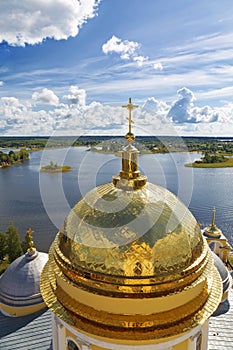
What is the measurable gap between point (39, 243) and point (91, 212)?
14.8 m

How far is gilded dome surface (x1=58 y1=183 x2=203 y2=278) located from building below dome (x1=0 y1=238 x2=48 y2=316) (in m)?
4.99

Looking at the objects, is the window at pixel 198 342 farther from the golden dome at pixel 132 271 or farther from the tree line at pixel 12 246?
the tree line at pixel 12 246

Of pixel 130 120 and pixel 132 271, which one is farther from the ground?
pixel 130 120

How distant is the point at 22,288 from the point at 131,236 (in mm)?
6210

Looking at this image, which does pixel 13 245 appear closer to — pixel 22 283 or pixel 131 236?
pixel 22 283

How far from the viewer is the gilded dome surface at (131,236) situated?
142 inches

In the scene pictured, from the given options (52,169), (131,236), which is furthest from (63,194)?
(131,236)

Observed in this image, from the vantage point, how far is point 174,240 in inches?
149

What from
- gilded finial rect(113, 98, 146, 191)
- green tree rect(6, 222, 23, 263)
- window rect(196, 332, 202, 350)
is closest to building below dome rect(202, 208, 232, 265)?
window rect(196, 332, 202, 350)

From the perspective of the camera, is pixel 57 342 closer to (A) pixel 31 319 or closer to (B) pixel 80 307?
(B) pixel 80 307

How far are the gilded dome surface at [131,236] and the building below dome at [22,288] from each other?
4.99 metres

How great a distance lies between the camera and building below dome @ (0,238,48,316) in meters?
8.30

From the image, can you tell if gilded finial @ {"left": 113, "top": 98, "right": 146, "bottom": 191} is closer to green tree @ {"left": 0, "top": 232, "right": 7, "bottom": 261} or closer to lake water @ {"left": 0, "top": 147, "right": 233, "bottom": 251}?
lake water @ {"left": 0, "top": 147, "right": 233, "bottom": 251}

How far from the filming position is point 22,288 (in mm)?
8484
